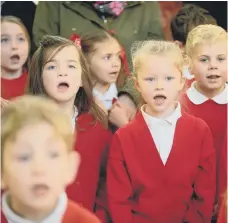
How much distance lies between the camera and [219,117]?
2020mm

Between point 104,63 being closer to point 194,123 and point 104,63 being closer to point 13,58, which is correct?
point 13,58

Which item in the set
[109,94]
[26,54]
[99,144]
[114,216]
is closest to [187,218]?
[114,216]

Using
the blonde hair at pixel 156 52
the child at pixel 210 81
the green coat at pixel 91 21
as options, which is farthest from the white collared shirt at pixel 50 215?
the green coat at pixel 91 21

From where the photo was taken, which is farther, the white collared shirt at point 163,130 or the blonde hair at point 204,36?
the blonde hair at point 204,36

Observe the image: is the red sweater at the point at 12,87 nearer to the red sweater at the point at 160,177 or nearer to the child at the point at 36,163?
the red sweater at the point at 160,177

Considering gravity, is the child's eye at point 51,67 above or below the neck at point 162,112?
above

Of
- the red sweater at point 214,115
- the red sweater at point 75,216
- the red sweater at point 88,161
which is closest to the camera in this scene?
the red sweater at point 75,216

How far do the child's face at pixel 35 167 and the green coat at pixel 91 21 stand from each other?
1199 millimetres

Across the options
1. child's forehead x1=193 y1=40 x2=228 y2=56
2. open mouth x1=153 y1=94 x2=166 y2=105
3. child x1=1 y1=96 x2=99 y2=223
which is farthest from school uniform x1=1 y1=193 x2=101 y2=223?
child's forehead x1=193 y1=40 x2=228 y2=56

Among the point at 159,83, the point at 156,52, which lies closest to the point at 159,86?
the point at 159,83

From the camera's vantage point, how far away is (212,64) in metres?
1.98

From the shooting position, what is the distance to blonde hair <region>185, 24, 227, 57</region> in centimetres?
200

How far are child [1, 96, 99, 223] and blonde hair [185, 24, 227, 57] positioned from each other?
0.81 metres

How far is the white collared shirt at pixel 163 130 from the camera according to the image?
1.81 meters
